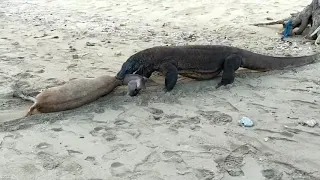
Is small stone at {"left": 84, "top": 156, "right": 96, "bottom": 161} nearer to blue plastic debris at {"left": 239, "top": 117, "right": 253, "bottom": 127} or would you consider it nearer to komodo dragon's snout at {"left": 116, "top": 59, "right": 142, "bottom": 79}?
blue plastic debris at {"left": 239, "top": 117, "right": 253, "bottom": 127}

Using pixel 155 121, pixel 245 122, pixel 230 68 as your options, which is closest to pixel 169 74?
pixel 230 68

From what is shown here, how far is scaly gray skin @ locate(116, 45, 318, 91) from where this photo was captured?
5234 millimetres

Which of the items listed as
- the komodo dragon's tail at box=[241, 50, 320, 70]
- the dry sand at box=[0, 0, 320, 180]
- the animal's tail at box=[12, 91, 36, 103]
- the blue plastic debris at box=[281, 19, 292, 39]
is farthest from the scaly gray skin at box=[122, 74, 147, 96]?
the blue plastic debris at box=[281, 19, 292, 39]

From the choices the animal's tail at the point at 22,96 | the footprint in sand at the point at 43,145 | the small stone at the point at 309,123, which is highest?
the animal's tail at the point at 22,96

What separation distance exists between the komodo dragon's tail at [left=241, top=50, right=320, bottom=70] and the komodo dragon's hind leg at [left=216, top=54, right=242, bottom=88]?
16 centimetres

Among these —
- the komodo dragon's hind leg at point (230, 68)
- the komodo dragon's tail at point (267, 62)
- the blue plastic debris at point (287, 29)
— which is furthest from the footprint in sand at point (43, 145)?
the blue plastic debris at point (287, 29)

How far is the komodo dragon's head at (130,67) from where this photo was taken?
5172 mm

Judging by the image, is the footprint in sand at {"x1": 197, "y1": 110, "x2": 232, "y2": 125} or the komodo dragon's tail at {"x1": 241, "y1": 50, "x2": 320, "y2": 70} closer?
the footprint in sand at {"x1": 197, "y1": 110, "x2": 232, "y2": 125}

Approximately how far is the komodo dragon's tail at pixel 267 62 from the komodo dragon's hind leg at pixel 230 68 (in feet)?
0.52

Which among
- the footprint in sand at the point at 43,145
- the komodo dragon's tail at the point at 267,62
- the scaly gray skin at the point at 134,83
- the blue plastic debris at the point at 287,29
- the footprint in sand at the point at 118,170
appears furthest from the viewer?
the blue plastic debris at the point at 287,29

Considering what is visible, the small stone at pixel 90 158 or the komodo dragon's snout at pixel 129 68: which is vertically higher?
the komodo dragon's snout at pixel 129 68

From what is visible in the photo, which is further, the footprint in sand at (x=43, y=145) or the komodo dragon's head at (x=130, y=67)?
the komodo dragon's head at (x=130, y=67)

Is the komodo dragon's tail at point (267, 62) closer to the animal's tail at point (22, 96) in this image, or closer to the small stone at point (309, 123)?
the small stone at point (309, 123)

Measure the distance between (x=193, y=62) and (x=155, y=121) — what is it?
4.55 ft
